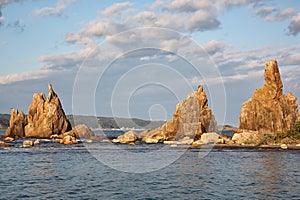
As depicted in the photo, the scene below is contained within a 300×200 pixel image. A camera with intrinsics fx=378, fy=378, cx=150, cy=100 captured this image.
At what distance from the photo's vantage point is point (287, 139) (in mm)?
91875

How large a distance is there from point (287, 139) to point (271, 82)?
50905 millimetres

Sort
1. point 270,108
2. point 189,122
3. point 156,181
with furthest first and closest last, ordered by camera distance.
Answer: point 270,108 < point 189,122 < point 156,181

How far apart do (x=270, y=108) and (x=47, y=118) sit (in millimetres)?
82382

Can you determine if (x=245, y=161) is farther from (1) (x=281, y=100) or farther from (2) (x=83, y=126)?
(2) (x=83, y=126)

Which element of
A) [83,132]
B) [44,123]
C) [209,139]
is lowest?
[209,139]

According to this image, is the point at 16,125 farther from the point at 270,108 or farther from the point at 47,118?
the point at 270,108

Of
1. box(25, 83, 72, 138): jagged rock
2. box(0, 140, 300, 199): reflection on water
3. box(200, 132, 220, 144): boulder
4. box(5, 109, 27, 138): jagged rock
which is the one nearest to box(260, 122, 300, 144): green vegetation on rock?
box(200, 132, 220, 144): boulder

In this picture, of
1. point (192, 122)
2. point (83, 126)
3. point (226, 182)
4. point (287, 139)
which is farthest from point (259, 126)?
point (226, 182)

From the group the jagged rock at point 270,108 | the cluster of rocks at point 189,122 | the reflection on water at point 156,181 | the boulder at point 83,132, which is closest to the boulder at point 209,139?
the cluster of rocks at point 189,122

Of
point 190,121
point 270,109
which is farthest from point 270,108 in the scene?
point 190,121

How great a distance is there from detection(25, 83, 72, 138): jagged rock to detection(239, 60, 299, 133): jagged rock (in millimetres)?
67651

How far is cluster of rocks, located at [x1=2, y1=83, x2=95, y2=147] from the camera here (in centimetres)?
14075

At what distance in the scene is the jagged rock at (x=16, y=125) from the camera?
141375 millimetres

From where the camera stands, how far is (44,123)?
14088cm
